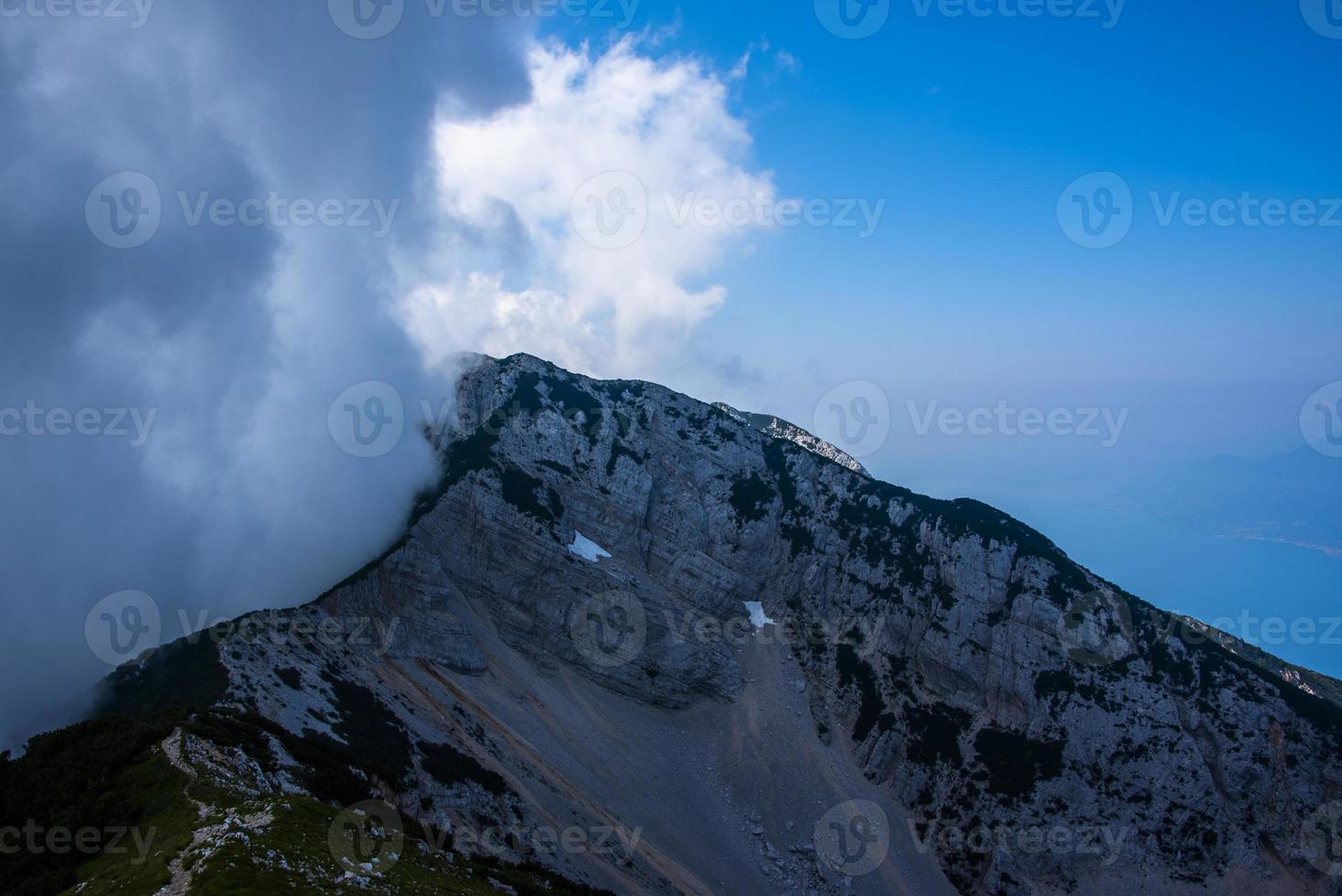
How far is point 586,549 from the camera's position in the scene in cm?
9450

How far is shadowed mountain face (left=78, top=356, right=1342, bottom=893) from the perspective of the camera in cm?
5944

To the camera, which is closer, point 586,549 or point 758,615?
point 586,549

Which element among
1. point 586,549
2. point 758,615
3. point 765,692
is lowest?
point 765,692

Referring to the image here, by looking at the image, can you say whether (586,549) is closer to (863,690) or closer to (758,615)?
(758,615)

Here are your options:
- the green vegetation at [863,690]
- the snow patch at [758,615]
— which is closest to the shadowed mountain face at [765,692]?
the green vegetation at [863,690]

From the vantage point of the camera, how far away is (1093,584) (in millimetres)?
94562

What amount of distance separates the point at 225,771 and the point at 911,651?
86814 millimetres

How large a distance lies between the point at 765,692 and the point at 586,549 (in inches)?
1249

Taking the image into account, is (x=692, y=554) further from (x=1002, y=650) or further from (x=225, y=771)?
(x=225, y=771)

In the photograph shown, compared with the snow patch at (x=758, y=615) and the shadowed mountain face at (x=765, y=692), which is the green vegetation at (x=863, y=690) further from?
the snow patch at (x=758, y=615)

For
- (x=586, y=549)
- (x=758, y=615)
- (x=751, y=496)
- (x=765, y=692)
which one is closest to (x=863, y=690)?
(x=765, y=692)

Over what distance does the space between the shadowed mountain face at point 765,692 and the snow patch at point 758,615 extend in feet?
2.16

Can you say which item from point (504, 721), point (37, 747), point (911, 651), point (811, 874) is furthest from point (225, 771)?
point (911, 651)

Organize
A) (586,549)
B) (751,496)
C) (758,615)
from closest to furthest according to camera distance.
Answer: (586,549) < (758,615) < (751,496)
